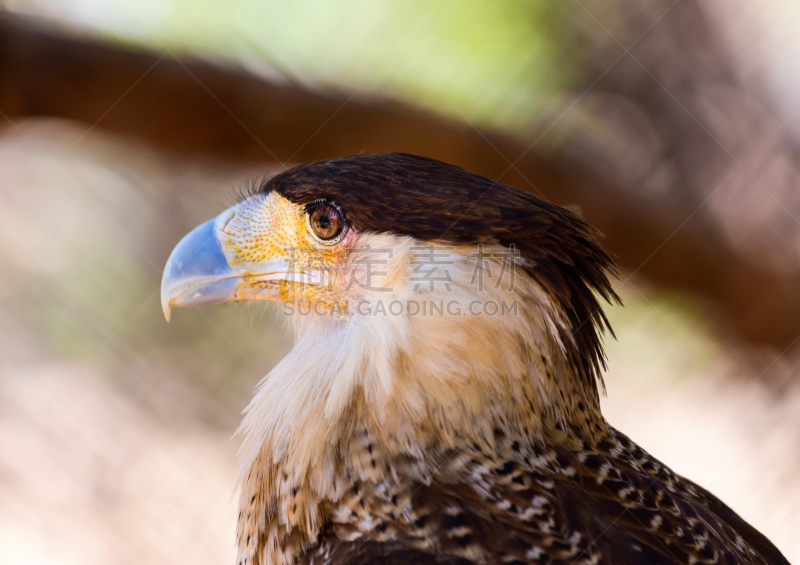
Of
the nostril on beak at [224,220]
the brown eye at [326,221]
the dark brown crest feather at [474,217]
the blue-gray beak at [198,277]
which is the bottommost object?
the blue-gray beak at [198,277]

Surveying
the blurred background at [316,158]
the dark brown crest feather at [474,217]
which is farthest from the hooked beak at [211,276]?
the blurred background at [316,158]

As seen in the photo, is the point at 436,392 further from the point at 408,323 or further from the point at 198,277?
the point at 198,277

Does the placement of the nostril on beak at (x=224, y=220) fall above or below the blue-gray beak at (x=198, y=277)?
above

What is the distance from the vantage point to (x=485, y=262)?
3.56ft

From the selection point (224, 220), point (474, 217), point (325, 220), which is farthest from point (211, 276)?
point (474, 217)

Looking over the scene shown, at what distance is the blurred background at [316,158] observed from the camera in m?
1.43

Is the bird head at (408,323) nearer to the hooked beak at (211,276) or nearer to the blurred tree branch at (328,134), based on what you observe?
the hooked beak at (211,276)

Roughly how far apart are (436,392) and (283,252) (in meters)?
0.45

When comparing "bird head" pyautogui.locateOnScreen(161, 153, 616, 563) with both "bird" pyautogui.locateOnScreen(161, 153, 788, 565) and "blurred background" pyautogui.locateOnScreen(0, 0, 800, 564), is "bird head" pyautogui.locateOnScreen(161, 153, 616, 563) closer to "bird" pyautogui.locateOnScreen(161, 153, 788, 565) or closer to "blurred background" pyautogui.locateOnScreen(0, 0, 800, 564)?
"bird" pyautogui.locateOnScreen(161, 153, 788, 565)

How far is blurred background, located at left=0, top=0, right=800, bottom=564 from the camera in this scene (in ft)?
4.68

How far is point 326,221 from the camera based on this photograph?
1.22m

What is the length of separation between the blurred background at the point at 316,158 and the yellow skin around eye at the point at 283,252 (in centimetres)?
26

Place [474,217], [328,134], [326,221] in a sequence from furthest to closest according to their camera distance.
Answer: [328,134] → [326,221] → [474,217]

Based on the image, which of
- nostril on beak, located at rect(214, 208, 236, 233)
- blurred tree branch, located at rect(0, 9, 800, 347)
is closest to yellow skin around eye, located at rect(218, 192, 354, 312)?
nostril on beak, located at rect(214, 208, 236, 233)
